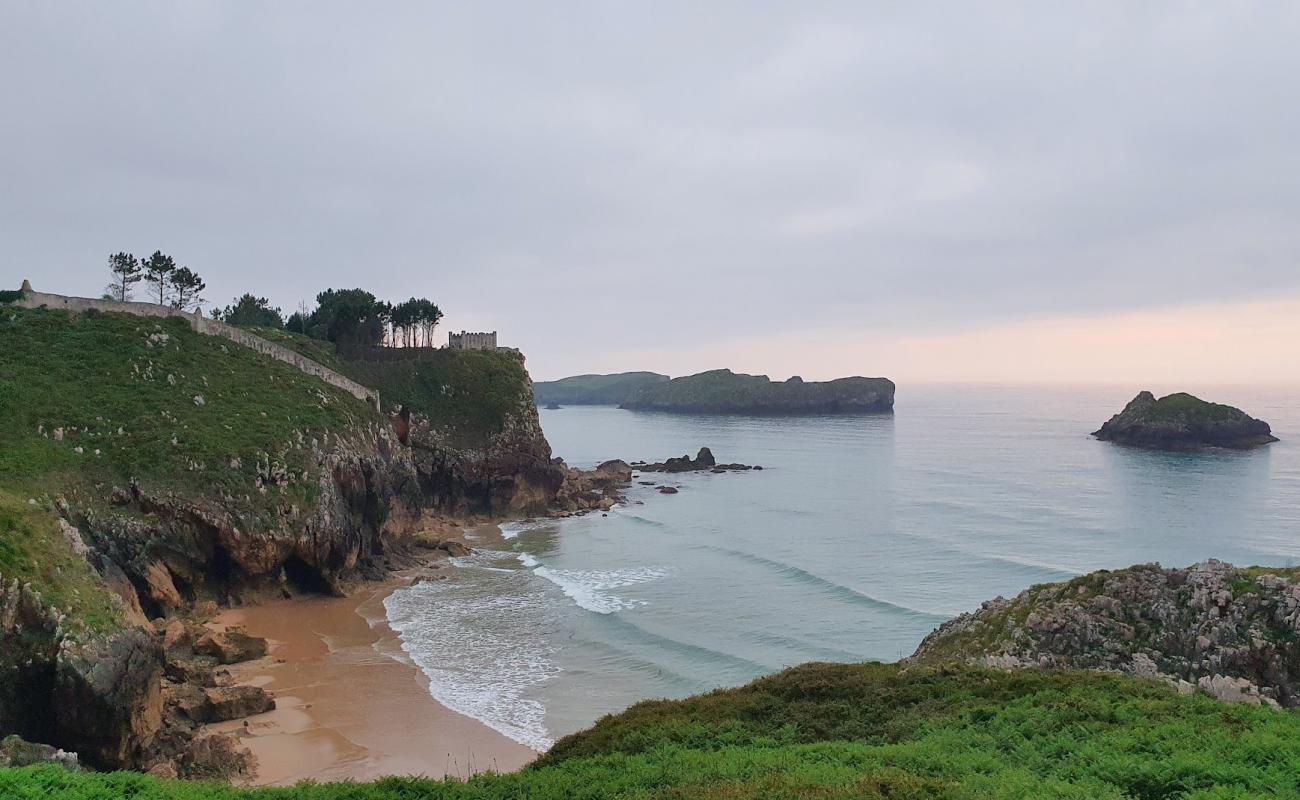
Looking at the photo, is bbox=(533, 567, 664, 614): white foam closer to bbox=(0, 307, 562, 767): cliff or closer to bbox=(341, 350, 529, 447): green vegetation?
bbox=(0, 307, 562, 767): cliff

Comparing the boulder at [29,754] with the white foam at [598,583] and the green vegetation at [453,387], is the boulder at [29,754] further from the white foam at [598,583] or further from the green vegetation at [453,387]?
the green vegetation at [453,387]

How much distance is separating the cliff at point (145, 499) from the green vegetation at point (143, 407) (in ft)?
0.28

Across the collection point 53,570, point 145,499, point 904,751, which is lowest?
point 904,751

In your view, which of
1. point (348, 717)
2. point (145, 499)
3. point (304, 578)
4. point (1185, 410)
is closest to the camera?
point (348, 717)

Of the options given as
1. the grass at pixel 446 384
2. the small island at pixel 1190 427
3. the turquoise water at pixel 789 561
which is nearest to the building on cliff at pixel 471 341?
the grass at pixel 446 384

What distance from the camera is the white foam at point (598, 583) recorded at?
131 ft

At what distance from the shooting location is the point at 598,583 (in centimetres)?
4462

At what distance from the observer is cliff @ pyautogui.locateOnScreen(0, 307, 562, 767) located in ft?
63.5

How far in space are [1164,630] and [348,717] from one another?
22.2 metres

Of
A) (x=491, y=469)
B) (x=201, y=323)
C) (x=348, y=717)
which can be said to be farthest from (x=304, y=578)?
(x=491, y=469)

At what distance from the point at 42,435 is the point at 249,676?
13.3 m

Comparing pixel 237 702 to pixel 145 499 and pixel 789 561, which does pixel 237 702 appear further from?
pixel 789 561

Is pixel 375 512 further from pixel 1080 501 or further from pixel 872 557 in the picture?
pixel 1080 501

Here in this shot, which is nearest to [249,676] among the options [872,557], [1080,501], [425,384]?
[872,557]
